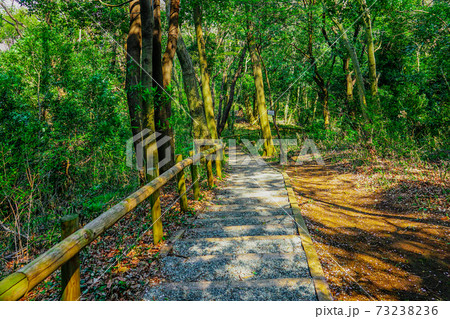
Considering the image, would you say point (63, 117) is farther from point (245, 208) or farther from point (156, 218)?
point (245, 208)

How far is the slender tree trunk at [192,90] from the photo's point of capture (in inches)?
327

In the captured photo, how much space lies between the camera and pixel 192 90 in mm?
8312

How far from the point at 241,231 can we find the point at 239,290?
1544 millimetres

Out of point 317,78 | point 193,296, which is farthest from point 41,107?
point 317,78

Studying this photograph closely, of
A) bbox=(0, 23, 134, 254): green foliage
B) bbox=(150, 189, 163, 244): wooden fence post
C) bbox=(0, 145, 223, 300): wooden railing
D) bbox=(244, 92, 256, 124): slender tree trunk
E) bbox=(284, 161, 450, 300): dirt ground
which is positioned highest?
bbox=(244, 92, 256, 124): slender tree trunk

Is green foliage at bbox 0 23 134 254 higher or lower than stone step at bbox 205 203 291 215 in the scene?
higher

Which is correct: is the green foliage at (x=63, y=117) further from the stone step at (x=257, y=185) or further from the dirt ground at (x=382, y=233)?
the dirt ground at (x=382, y=233)

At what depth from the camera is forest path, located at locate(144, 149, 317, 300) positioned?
268cm

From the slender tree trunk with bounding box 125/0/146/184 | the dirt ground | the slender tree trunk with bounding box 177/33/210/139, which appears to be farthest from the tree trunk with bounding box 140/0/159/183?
the dirt ground

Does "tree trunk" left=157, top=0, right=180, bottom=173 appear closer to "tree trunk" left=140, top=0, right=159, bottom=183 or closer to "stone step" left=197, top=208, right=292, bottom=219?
"tree trunk" left=140, top=0, right=159, bottom=183

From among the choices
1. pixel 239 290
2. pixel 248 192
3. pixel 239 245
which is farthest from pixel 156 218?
pixel 248 192
